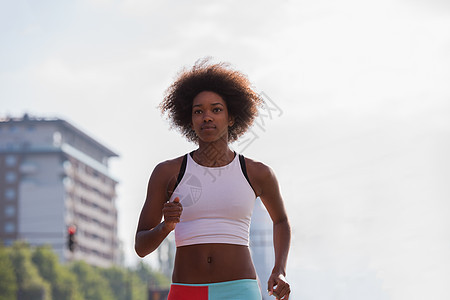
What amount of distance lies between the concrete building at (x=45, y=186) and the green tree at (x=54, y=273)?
37974 millimetres

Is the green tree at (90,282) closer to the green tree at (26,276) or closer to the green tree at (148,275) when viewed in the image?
the green tree at (148,275)

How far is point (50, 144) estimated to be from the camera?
554 feet

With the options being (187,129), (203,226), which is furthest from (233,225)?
(187,129)

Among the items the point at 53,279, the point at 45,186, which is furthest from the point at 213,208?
the point at 45,186

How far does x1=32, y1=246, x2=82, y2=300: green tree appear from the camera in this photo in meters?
112

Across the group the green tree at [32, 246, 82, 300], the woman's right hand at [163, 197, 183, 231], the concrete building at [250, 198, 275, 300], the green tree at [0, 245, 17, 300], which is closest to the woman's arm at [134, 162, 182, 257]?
the woman's right hand at [163, 197, 183, 231]

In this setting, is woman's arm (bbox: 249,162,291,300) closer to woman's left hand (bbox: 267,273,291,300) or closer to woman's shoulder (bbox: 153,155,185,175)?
woman's left hand (bbox: 267,273,291,300)

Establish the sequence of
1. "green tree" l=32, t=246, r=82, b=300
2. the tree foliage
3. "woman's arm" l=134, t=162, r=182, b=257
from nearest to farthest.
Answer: "woman's arm" l=134, t=162, r=182, b=257 < the tree foliage < "green tree" l=32, t=246, r=82, b=300

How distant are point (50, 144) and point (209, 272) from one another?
16719cm

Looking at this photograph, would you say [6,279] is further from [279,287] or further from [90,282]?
[279,287]

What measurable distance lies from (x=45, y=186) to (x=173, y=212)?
540ft

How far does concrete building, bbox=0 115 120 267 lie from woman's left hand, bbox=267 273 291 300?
6011 inches

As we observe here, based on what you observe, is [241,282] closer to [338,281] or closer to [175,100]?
[175,100]

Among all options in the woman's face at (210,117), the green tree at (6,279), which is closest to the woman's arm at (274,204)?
the woman's face at (210,117)
